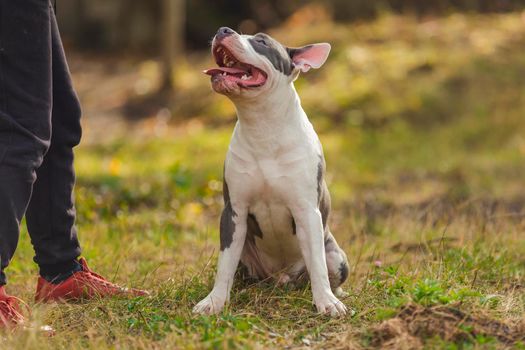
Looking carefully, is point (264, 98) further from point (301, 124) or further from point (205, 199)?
point (205, 199)

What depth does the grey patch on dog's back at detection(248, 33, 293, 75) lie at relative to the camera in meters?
3.96

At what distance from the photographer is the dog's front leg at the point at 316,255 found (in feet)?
13.2

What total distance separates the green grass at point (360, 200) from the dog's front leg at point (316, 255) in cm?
9

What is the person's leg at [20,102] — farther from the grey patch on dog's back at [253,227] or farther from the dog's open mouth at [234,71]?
the grey patch on dog's back at [253,227]

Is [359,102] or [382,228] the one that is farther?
[359,102]

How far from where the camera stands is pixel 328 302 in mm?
4000

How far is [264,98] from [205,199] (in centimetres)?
335

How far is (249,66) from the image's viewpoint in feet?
13.1

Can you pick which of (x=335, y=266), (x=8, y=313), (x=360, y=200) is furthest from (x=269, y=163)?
(x=360, y=200)

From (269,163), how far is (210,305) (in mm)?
690

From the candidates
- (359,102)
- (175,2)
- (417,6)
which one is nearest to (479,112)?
(359,102)

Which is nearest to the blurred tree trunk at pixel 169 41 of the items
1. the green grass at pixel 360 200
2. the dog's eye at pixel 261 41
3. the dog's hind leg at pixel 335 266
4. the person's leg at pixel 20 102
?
the green grass at pixel 360 200

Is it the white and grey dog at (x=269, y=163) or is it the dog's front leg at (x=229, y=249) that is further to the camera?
the dog's front leg at (x=229, y=249)

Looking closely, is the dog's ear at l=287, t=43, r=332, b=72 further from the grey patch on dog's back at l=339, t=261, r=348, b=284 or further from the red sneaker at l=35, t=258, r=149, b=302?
the red sneaker at l=35, t=258, r=149, b=302
